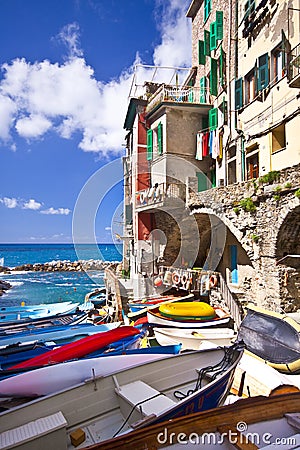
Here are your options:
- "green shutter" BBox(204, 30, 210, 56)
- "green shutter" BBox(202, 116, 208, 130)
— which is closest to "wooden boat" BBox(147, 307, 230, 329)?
"green shutter" BBox(202, 116, 208, 130)

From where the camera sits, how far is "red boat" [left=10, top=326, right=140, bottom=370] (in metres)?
6.53

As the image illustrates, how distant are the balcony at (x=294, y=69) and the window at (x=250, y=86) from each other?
9.55ft

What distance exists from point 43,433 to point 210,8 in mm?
21297

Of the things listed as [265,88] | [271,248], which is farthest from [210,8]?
[271,248]

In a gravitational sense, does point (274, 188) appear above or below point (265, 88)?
below

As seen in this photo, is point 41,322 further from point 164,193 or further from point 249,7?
point 249,7

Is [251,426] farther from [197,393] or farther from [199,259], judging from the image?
[199,259]

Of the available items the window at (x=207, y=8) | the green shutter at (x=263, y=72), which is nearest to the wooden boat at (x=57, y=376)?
the green shutter at (x=263, y=72)

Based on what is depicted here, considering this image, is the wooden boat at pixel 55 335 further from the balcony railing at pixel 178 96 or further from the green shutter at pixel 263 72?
the balcony railing at pixel 178 96

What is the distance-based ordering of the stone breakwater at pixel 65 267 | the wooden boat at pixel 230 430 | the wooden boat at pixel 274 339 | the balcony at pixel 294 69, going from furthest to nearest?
1. the stone breakwater at pixel 65 267
2. the balcony at pixel 294 69
3. the wooden boat at pixel 274 339
4. the wooden boat at pixel 230 430

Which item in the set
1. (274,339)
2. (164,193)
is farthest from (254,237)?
(164,193)

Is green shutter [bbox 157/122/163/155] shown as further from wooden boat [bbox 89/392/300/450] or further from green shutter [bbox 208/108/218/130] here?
wooden boat [bbox 89/392/300/450]

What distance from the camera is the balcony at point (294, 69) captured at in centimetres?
983

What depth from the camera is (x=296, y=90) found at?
36.7ft
